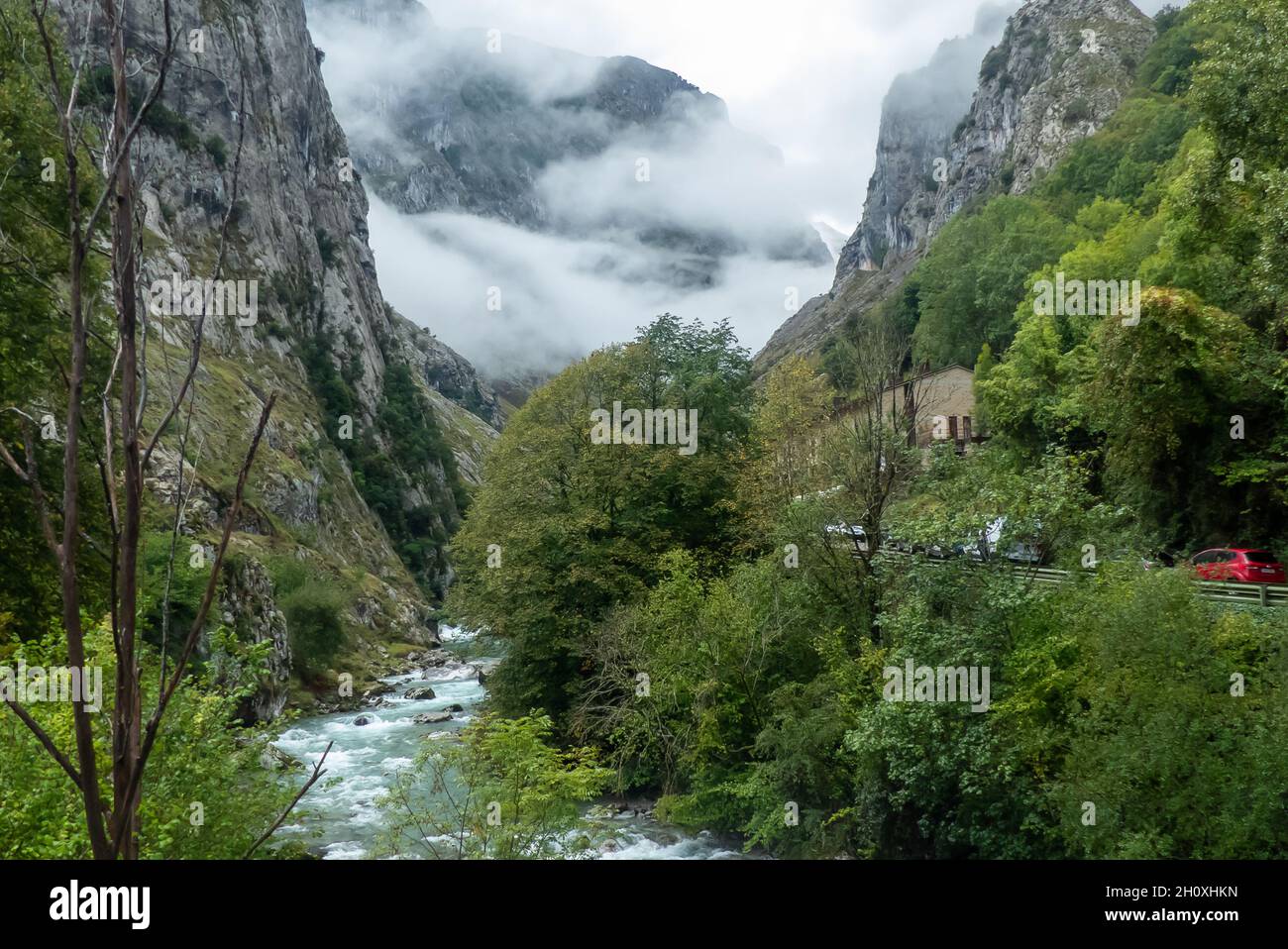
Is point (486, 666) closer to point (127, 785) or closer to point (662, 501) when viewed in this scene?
point (662, 501)

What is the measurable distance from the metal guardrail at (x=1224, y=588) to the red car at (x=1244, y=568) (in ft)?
5.60

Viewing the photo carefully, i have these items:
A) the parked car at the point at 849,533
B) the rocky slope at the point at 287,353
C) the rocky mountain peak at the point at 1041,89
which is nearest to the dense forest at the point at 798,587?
the parked car at the point at 849,533

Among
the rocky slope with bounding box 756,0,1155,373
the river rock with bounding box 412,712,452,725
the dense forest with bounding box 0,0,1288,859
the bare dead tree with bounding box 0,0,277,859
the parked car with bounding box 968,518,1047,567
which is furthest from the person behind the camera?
the rocky slope with bounding box 756,0,1155,373

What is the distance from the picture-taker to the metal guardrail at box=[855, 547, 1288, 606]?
695 inches

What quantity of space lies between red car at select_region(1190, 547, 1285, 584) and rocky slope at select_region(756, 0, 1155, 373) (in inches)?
2020

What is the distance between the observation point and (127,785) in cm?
248

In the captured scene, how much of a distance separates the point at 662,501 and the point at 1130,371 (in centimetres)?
1727

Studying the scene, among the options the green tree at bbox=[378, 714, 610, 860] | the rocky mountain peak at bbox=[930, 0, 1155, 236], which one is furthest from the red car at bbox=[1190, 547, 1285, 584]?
the rocky mountain peak at bbox=[930, 0, 1155, 236]

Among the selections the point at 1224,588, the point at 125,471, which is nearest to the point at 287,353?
the point at 1224,588

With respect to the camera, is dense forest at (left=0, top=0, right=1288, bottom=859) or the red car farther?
the red car

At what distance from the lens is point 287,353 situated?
340 ft

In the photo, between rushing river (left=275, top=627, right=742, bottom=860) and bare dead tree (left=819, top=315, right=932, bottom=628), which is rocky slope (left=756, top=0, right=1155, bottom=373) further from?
rushing river (left=275, top=627, right=742, bottom=860)

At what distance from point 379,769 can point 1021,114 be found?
124 meters

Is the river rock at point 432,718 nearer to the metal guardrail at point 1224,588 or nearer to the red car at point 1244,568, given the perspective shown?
the metal guardrail at point 1224,588
